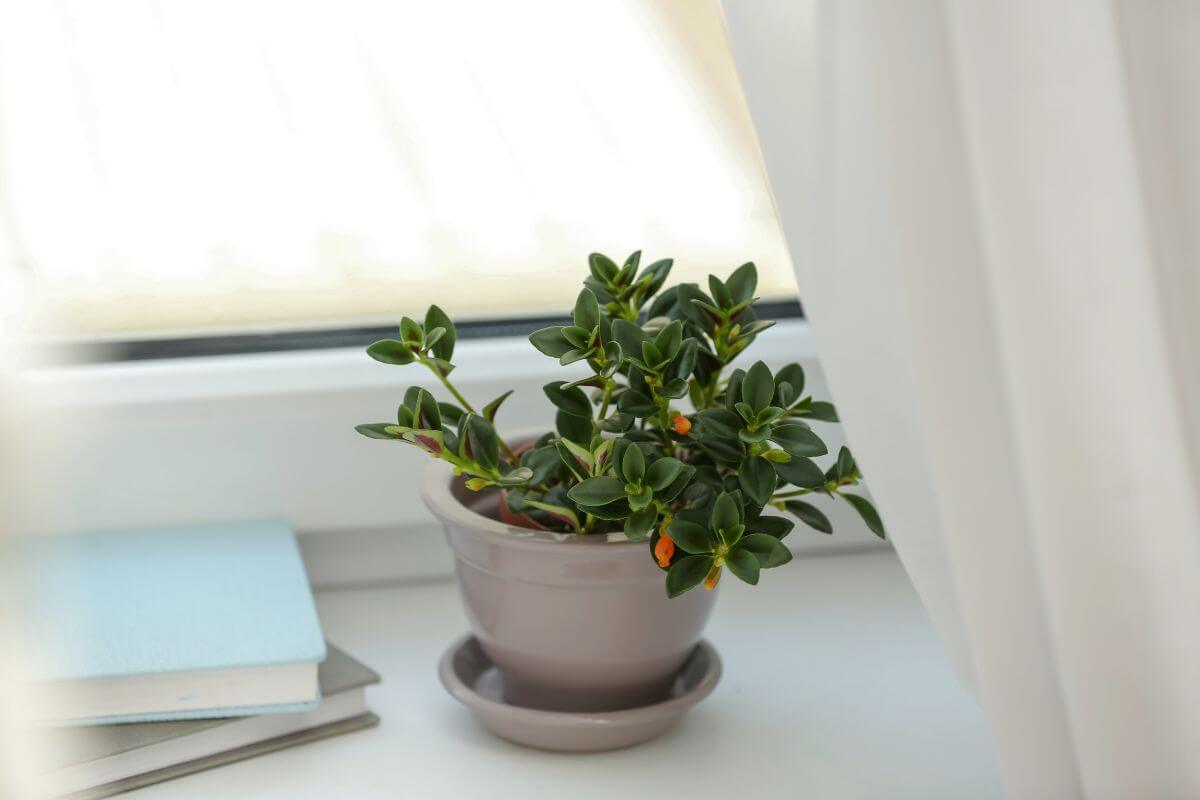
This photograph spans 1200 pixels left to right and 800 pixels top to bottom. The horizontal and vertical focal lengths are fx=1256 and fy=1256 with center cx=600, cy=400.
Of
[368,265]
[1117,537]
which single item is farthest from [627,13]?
[1117,537]

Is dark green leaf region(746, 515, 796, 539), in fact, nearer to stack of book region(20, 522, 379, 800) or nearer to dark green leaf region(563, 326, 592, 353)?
dark green leaf region(563, 326, 592, 353)

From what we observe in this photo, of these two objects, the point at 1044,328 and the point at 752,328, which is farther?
the point at 752,328

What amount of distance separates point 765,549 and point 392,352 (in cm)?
22

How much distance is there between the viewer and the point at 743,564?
607mm

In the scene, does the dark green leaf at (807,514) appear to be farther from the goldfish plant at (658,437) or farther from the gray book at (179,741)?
the gray book at (179,741)

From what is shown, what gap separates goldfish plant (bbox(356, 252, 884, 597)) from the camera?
2.03 feet

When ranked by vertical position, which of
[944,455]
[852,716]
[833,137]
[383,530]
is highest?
[833,137]

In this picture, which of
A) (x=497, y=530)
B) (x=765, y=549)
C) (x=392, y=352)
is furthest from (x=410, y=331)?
(x=765, y=549)

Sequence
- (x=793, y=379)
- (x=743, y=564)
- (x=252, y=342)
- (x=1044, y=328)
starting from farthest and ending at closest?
(x=252, y=342) → (x=793, y=379) → (x=743, y=564) → (x=1044, y=328)

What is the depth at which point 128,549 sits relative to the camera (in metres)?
0.87

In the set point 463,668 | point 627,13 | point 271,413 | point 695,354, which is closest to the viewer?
point 695,354

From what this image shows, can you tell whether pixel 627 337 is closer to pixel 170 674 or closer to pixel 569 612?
pixel 569 612

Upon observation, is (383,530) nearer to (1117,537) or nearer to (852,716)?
(852,716)

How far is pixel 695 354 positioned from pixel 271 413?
396 mm
